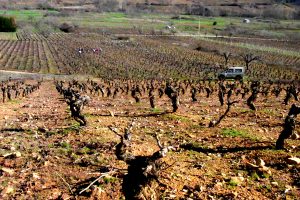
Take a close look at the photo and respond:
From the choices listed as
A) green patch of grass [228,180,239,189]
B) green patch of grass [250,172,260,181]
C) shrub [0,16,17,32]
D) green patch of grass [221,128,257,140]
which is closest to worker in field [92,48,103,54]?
shrub [0,16,17,32]

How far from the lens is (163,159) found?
13.5m

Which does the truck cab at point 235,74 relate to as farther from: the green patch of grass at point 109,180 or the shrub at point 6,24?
the shrub at point 6,24

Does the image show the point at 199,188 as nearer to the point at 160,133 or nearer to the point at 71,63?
the point at 160,133

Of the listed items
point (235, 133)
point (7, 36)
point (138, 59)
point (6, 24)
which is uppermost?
point (235, 133)

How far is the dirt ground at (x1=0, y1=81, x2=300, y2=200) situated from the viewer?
1147cm

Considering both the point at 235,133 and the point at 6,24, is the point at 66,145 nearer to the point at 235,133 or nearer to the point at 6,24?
the point at 235,133

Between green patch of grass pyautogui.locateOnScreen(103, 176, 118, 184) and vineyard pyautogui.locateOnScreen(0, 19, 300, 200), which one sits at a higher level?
green patch of grass pyautogui.locateOnScreen(103, 176, 118, 184)

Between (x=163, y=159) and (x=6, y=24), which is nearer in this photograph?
(x=163, y=159)

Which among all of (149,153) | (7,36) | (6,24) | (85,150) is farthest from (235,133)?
(6,24)

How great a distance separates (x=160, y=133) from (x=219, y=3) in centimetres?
18914

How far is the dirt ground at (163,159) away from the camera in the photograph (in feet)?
37.6

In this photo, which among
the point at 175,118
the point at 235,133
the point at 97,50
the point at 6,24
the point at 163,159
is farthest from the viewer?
the point at 6,24

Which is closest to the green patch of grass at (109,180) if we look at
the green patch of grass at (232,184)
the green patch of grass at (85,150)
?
the green patch of grass at (85,150)

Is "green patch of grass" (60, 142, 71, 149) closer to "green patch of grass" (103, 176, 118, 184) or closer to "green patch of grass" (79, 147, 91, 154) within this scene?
"green patch of grass" (79, 147, 91, 154)
